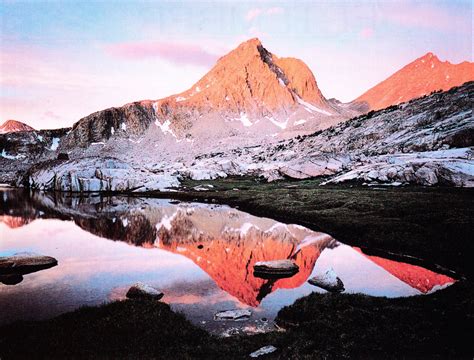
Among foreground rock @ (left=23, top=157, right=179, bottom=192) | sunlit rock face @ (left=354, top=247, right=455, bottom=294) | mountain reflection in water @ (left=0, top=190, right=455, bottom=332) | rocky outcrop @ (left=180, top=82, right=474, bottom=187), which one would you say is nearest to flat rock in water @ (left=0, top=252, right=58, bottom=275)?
mountain reflection in water @ (left=0, top=190, right=455, bottom=332)

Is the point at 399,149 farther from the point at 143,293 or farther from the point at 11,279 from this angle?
the point at 11,279

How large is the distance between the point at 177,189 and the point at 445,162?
210 feet

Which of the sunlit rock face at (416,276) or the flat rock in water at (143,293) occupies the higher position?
the flat rock in water at (143,293)

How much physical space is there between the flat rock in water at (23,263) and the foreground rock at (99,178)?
6831cm

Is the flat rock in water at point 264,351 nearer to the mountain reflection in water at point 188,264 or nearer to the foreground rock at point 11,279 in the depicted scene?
the mountain reflection in water at point 188,264

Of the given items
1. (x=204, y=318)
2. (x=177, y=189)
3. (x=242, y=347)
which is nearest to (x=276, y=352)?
(x=242, y=347)

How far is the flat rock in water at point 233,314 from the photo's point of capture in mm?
18453

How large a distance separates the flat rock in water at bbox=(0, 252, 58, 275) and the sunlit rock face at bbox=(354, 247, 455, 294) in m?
27.7

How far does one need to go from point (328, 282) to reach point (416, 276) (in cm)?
688

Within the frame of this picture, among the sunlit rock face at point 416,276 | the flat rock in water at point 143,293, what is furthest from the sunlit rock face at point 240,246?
the sunlit rock face at point 416,276

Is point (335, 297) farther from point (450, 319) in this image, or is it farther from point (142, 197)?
point (142, 197)

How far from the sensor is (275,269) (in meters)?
27.2

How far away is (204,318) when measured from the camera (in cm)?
1852

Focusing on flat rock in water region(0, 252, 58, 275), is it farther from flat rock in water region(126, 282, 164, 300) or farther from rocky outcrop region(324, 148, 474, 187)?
rocky outcrop region(324, 148, 474, 187)
